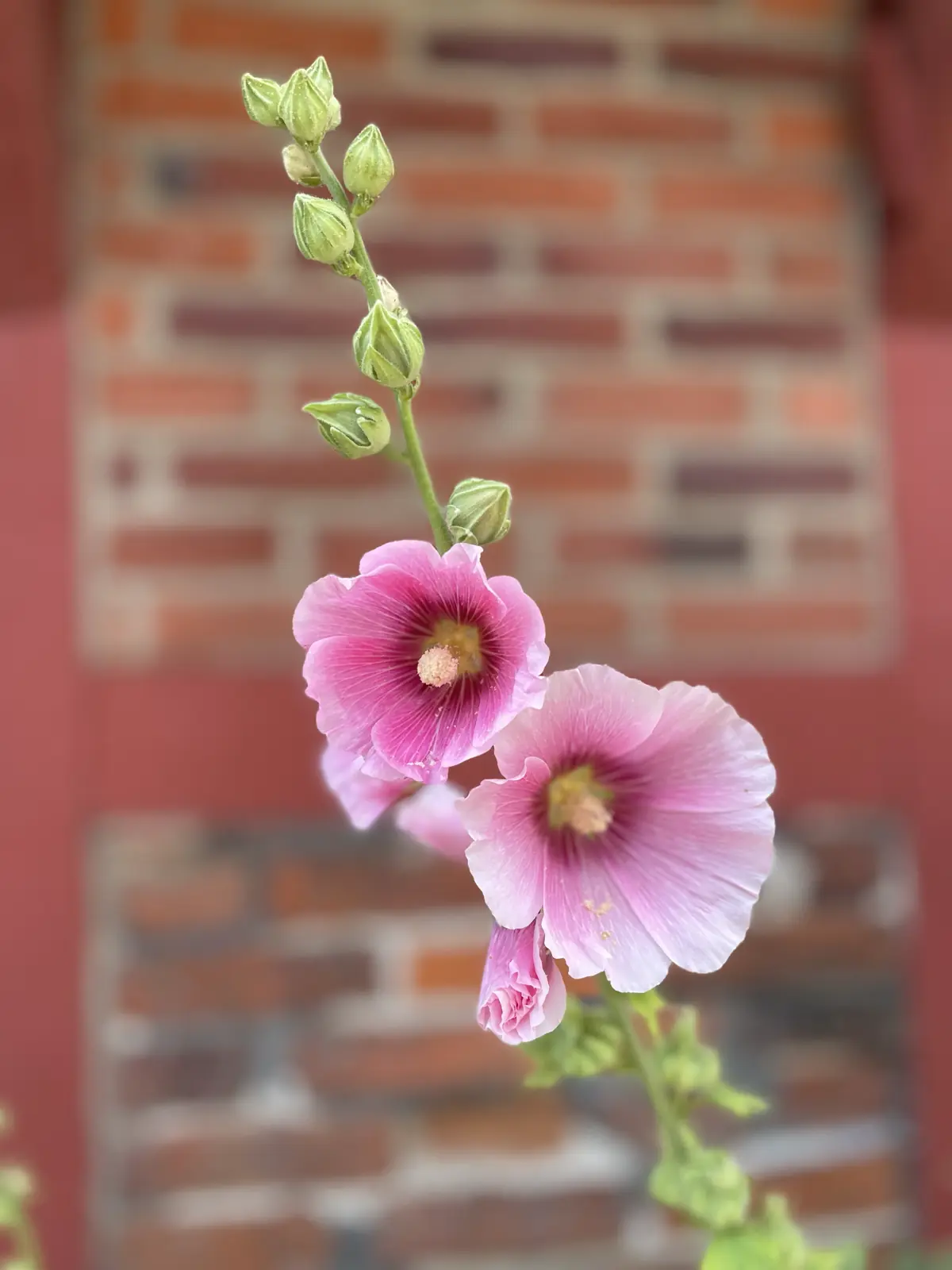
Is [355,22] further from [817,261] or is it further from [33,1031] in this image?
[33,1031]

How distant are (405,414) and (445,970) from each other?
2.07 ft

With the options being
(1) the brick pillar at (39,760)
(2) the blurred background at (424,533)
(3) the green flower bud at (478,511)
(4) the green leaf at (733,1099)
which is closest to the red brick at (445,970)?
(2) the blurred background at (424,533)

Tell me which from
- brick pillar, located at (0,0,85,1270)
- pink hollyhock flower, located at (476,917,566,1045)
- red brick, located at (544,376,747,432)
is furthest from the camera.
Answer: red brick, located at (544,376,747,432)

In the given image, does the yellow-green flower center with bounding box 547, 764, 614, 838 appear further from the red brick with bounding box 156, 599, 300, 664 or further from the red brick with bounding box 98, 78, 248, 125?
the red brick with bounding box 98, 78, 248, 125

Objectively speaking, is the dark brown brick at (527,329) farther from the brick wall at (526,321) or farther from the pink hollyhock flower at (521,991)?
the pink hollyhock flower at (521,991)

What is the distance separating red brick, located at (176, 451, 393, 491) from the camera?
0.81 metres

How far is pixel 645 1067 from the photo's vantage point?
30cm

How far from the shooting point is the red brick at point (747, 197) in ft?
2.86

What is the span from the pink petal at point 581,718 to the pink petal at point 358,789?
0.17 ft

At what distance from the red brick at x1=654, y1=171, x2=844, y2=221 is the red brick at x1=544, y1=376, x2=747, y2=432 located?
154 mm

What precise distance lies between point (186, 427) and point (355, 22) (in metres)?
0.37

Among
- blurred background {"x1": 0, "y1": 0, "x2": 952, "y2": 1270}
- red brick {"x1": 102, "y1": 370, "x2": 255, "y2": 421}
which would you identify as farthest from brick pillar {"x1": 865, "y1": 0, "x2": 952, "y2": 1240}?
red brick {"x1": 102, "y1": 370, "x2": 255, "y2": 421}

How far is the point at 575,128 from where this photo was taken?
0.86 metres

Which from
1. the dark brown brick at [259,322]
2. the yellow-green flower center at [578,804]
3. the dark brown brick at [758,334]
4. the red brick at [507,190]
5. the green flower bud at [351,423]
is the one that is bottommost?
the yellow-green flower center at [578,804]
